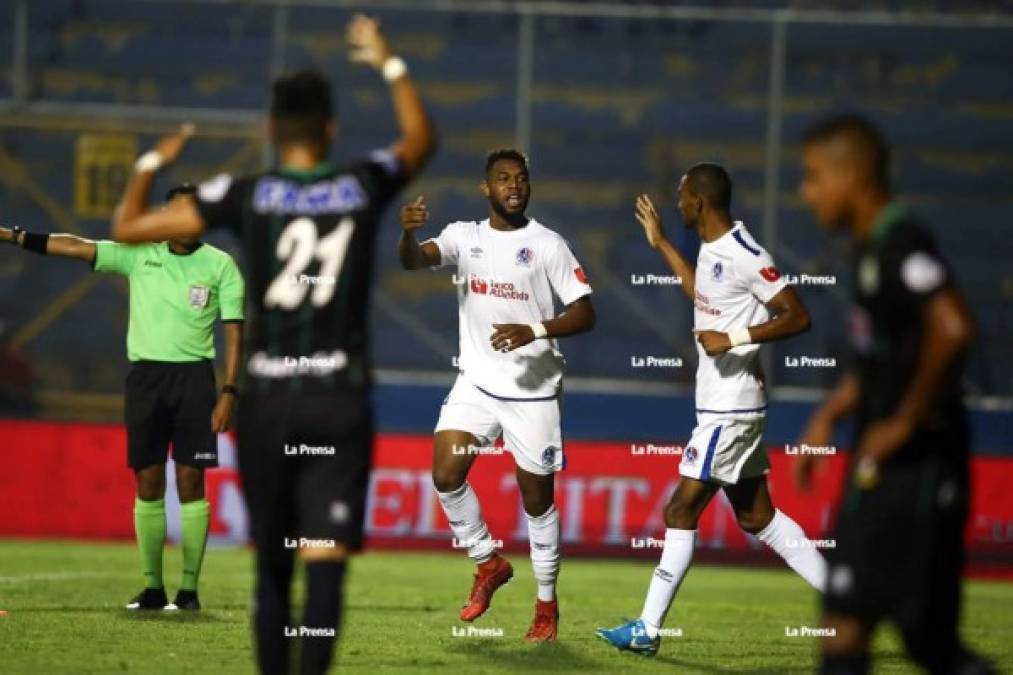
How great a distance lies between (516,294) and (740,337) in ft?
4.51

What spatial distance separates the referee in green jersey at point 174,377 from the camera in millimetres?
11586

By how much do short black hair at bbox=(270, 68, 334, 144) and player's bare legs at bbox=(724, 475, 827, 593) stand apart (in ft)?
14.4

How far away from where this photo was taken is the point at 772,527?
34.3 feet

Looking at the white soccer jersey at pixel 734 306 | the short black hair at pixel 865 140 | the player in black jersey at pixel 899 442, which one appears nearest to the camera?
the player in black jersey at pixel 899 442

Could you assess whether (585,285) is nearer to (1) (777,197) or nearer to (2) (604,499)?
(2) (604,499)

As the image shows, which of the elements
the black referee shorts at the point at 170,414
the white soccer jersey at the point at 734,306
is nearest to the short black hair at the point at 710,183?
the white soccer jersey at the point at 734,306

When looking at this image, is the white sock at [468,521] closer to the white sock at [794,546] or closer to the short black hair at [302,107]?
the white sock at [794,546]

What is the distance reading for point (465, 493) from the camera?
10.8m

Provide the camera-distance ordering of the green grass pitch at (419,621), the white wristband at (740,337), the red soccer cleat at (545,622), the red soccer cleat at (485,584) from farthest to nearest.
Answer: the red soccer cleat at (485,584) → the red soccer cleat at (545,622) → the white wristband at (740,337) → the green grass pitch at (419,621)
